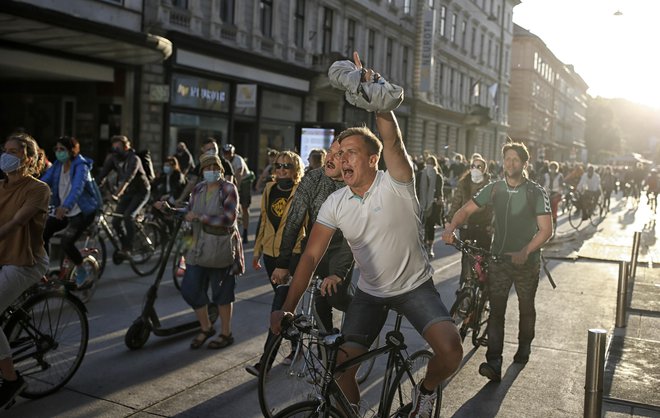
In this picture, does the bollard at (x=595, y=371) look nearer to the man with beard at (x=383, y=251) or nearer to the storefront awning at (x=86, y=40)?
the man with beard at (x=383, y=251)

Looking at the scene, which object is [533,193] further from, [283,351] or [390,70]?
[390,70]

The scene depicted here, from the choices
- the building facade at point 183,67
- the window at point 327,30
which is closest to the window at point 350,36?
the building facade at point 183,67

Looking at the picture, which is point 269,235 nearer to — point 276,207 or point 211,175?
point 276,207

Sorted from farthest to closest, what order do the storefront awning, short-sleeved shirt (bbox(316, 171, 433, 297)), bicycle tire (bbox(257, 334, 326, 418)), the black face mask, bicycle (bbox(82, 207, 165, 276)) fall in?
the storefront awning → bicycle (bbox(82, 207, 165, 276)) → the black face mask → short-sleeved shirt (bbox(316, 171, 433, 297)) → bicycle tire (bbox(257, 334, 326, 418))

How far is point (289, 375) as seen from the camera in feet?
11.2

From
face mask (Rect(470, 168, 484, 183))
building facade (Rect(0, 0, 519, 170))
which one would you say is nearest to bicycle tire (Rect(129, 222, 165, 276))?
face mask (Rect(470, 168, 484, 183))

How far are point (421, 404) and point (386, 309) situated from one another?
1.68 ft

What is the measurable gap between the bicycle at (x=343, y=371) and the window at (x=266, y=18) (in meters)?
22.2

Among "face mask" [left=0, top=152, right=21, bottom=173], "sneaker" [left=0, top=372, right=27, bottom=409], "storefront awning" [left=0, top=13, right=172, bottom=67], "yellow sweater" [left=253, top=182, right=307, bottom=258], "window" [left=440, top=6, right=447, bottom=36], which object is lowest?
"sneaker" [left=0, top=372, right=27, bottom=409]

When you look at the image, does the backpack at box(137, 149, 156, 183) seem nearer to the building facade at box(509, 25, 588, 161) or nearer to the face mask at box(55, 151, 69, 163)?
the face mask at box(55, 151, 69, 163)

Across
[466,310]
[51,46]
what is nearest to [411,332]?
[466,310]

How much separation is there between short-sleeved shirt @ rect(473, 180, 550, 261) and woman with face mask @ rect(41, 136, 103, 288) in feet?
13.5

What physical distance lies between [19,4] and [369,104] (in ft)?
39.7

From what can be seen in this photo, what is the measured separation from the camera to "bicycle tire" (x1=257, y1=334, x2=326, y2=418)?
3.13 meters
